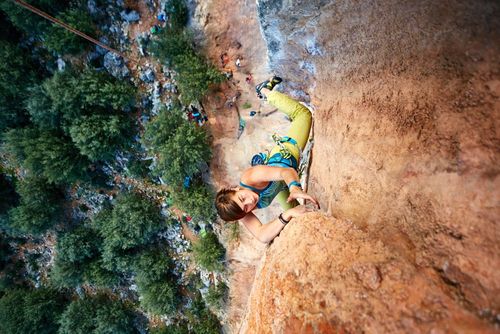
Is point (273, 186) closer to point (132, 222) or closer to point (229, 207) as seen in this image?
point (229, 207)

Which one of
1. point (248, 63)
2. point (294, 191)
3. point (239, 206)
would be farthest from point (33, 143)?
point (294, 191)

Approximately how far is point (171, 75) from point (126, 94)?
49.0 inches

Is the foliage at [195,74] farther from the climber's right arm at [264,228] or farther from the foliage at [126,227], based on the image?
the climber's right arm at [264,228]

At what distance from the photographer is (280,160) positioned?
4.01 metres

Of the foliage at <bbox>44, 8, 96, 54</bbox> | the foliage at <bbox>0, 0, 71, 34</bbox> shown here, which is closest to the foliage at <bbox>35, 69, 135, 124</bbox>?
the foliage at <bbox>44, 8, 96, 54</bbox>

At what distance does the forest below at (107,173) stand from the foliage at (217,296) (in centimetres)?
3

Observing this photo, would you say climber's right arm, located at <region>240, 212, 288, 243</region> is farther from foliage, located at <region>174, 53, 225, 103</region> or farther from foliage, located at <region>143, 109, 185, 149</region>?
foliage, located at <region>143, 109, 185, 149</region>

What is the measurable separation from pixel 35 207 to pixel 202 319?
6011mm

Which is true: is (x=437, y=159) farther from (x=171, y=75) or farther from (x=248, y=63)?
(x=171, y=75)

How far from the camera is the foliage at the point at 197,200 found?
776 cm

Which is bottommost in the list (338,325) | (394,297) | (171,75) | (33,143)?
(338,325)

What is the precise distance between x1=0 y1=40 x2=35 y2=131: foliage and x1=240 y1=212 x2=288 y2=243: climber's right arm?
7.94 metres

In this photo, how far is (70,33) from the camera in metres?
7.54

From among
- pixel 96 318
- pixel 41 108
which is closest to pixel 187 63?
pixel 41 108
